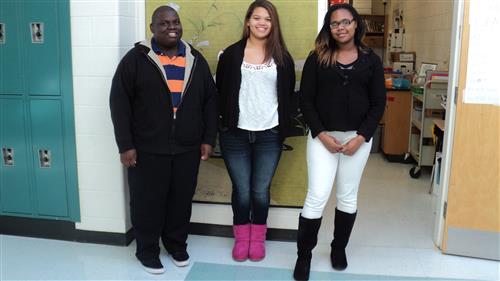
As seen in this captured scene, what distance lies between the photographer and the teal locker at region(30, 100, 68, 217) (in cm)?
291

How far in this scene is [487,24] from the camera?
262cm

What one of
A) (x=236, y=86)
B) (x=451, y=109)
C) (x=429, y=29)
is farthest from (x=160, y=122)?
(x=429, y=29)

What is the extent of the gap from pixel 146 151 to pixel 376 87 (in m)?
1.27

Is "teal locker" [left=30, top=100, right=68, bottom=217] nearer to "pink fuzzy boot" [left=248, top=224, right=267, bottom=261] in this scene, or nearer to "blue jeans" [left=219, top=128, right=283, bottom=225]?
"blue jeans" [left=219, top=128, right=283, bottom=225]

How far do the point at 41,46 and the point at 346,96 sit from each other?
6.15 ft

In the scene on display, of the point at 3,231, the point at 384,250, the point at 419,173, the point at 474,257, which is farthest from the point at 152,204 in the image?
the point at 419,173

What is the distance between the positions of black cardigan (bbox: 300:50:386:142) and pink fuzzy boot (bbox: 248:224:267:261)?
0.75 m

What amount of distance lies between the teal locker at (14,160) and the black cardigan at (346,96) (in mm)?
1859

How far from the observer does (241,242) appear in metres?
2.80

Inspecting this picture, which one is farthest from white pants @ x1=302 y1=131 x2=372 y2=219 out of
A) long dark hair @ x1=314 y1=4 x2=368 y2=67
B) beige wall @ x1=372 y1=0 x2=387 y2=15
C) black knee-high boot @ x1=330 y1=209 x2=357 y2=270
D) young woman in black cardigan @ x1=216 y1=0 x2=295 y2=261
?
beige wall @ x1=372 y1=0 x2=387 y2=15

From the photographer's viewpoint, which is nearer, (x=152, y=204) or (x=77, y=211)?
(x=152, y=204)

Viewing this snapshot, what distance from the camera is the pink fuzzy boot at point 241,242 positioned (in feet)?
9.11

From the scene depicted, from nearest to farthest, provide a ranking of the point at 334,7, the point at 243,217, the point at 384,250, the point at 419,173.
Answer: the point at 334,7 → the point at 243,217 → the point at 384,250 → the point at 419,173

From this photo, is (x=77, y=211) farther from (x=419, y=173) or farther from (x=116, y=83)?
(x=419, y=173)
